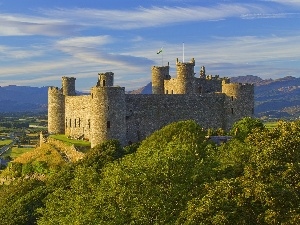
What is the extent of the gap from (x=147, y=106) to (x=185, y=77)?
Result: 23.5 ft

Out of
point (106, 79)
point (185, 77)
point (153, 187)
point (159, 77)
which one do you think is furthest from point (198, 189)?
point (159, 77)

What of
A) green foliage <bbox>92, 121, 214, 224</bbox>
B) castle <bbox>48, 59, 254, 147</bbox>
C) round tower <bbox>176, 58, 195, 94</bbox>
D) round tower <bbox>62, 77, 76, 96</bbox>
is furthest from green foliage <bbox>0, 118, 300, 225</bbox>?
round tower <bbox>62, 77, 76, 96</bbox>

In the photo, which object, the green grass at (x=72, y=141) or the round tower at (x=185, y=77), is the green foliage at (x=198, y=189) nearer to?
the green grass at (x=72, y=141)

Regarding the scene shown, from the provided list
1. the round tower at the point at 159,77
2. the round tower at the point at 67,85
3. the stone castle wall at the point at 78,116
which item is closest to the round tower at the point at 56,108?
the round tower at the point at 67,85

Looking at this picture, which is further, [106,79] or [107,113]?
→ [106,79]

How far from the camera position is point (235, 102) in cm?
6550

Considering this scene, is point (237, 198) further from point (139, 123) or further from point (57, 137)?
point (57, 137)

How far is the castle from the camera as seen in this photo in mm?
55969

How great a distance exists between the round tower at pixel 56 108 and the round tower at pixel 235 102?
2157cm

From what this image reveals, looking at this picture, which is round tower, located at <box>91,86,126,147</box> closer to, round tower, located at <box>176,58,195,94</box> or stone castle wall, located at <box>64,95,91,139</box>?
stone castle wall, located at <box>64,95,91,139</box>

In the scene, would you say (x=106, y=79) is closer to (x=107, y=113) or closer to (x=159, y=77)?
(x=107, y=113)

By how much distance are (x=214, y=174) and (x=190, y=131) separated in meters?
17.1

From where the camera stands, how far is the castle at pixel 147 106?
55969mm

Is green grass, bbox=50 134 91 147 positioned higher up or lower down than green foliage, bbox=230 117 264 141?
lower down
